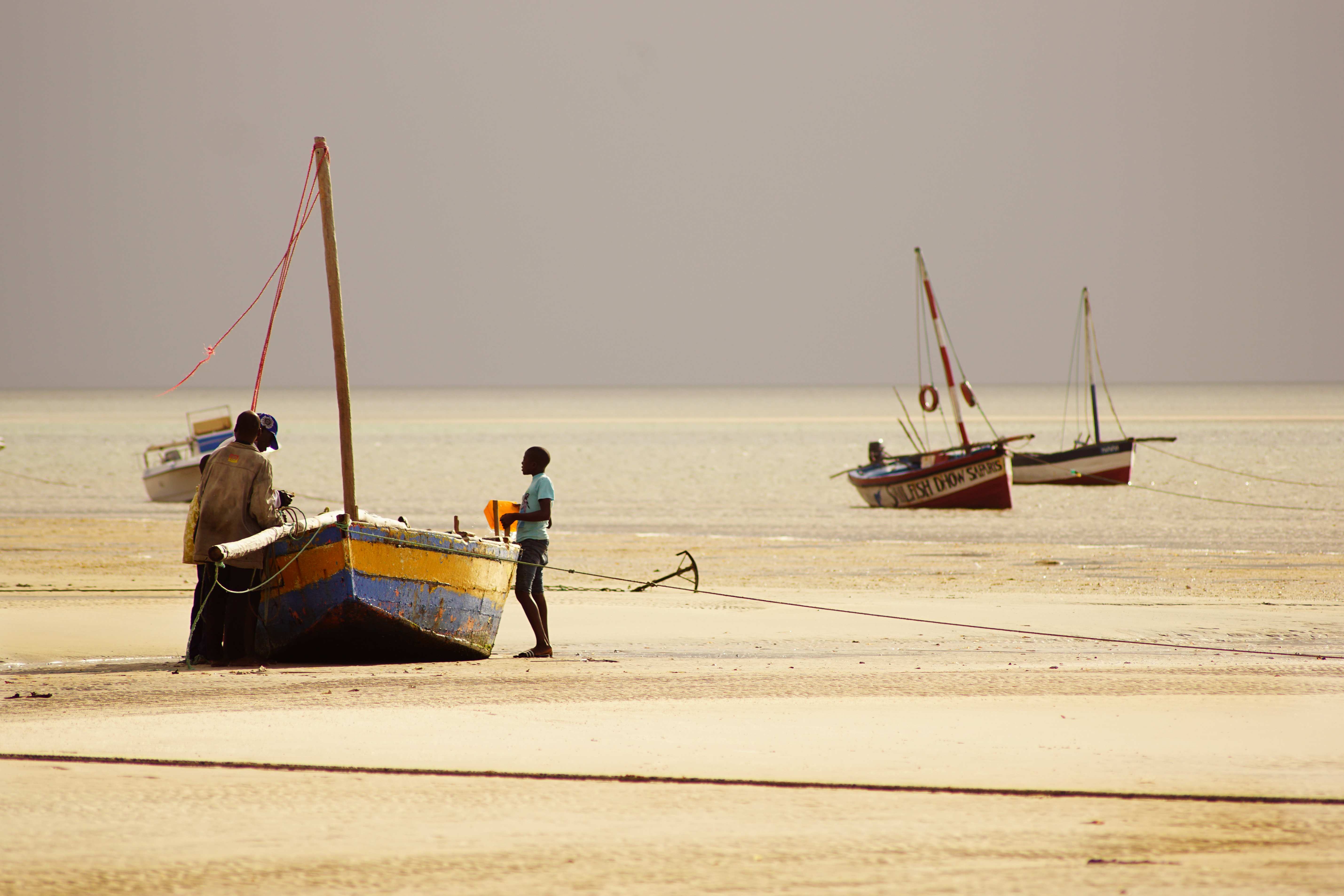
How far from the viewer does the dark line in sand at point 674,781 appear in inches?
229

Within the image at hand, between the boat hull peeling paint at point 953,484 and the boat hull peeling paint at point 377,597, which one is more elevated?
the boat hull peeling paint at point 377,597

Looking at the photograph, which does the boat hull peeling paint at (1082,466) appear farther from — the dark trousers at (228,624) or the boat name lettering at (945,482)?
the dark trousers at (228,624)

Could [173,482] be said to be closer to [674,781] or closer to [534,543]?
[534,543]

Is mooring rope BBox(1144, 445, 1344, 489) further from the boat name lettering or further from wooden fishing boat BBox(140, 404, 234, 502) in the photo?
wooden fishing boat BBox(140, 404, 234, 502)

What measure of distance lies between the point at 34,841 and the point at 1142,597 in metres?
11.1

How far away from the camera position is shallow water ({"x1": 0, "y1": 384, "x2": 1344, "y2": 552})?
23.6m

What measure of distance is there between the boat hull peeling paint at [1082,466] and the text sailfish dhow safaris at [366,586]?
23975 mm

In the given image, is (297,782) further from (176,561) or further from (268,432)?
(176,561)

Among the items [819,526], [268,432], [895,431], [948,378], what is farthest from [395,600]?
[895,431]

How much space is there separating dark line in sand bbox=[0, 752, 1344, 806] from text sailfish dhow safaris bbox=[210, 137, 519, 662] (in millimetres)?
2398

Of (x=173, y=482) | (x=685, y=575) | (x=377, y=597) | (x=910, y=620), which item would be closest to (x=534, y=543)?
(x=377, y=597)

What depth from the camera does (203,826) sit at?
5367mm

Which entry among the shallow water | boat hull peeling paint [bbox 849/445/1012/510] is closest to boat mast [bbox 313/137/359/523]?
the shallow water

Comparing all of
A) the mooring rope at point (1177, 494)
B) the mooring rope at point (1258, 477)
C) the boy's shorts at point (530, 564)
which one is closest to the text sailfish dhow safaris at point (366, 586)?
the boy's shorts at point (530, 564)
